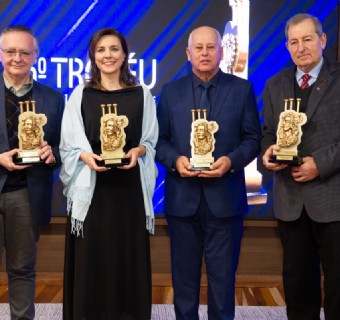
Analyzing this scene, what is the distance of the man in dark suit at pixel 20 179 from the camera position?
277 centimetres

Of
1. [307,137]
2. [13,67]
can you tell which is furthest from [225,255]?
[13,67]

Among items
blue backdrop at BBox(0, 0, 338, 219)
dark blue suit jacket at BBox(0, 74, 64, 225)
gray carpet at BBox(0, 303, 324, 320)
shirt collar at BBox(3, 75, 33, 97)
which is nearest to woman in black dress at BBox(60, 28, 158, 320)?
dark blue suit jacket at BBox(0, 74, 64, 225)

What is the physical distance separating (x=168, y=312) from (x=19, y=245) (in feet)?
4.18

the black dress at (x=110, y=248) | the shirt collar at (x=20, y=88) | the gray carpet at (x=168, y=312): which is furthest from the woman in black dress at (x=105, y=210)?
the gray carpet at (x=168, y=312)

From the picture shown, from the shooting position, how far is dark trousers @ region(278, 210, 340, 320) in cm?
258

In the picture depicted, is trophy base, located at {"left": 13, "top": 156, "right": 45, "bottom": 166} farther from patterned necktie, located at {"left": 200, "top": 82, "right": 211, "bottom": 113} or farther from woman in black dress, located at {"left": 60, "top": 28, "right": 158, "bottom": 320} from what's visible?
patterned necktie, located at {"left": 200, "top": 82, "right": 211, "bottom": 113}

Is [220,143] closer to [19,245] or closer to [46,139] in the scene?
[46,139]

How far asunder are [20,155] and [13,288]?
0.75 meters

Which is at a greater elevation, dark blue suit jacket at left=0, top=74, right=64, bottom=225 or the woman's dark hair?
the woman's dark hair

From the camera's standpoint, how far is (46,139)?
288cm

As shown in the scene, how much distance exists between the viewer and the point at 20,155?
267cm

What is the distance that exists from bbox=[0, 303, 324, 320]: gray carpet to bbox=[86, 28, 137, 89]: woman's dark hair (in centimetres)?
162

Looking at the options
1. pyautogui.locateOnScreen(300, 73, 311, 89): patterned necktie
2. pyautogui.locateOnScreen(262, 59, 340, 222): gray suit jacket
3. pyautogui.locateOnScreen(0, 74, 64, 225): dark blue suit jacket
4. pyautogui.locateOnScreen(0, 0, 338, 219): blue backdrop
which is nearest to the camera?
pyautogui.locateOnScreen(262, 59, 340, 222): gray suit jacket

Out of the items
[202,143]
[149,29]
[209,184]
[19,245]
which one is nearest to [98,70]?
[202,143]
